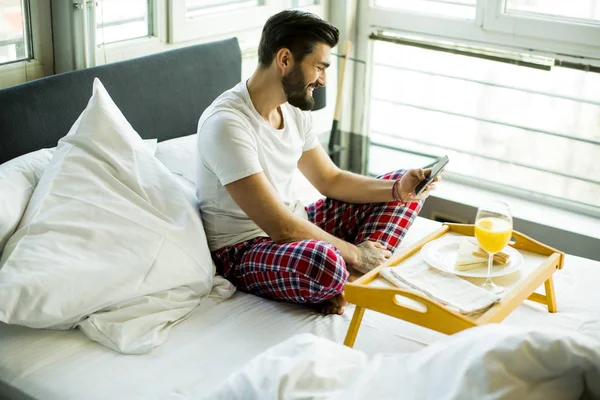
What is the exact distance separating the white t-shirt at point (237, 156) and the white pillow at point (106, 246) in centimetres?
9

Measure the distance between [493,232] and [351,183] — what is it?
711 mm

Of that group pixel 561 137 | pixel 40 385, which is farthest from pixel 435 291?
pixel 561 137

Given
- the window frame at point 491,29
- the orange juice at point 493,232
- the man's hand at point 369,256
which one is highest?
the window frame at point 491,29

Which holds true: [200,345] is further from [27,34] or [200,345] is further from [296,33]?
[27,34]

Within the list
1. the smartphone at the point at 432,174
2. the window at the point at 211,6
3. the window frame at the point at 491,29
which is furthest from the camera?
the window frame at the point at 491,29

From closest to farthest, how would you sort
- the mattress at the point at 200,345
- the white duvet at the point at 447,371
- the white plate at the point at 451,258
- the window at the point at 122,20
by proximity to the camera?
the white duvet at the point at 447,371, the mattress at the point at 200,345, the white plate at the point at 451,258, the window at the point at 122,20

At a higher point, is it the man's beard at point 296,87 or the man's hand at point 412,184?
the man's beard at point 296,87

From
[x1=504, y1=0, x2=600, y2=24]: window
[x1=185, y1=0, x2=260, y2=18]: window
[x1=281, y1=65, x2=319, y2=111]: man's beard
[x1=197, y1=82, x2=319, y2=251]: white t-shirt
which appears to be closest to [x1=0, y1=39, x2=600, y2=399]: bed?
[x1=197, y1=82, x2=319, y2=251]: white t-shirt

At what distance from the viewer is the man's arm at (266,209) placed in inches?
91.1

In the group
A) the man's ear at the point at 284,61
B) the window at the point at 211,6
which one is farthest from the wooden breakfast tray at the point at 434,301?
the window at the point at 211,6

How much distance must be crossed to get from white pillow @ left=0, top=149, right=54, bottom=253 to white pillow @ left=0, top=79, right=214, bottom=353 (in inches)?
1.1

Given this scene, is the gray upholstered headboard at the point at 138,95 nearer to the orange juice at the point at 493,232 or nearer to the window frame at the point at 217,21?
Answer: the window frame at the point at 217,21

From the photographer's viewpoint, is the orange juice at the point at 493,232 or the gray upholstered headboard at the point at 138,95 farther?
the gray upholstered headboard at the point at 138,95

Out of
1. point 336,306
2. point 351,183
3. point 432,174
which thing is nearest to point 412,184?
point 432,174
